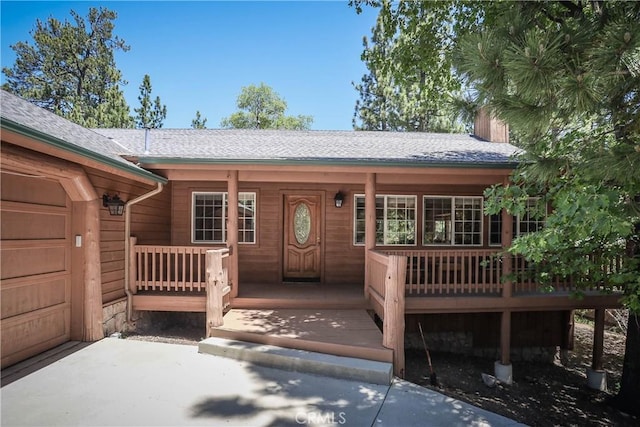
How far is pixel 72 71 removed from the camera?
66.3 ft

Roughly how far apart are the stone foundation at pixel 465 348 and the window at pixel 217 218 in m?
4.05

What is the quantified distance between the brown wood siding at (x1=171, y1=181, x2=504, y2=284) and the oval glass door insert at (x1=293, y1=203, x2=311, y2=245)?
0.34 m

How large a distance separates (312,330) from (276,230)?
324 centimetres

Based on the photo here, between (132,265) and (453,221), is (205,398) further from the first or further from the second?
(453,221)

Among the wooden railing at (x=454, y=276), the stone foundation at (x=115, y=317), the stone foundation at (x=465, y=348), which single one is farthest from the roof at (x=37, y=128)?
the stone foundation at (x=465, y=348)

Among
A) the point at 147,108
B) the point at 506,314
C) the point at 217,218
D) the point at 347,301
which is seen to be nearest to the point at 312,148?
the point at 217,218

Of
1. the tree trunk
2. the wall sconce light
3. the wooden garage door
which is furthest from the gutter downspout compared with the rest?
the tree trunk

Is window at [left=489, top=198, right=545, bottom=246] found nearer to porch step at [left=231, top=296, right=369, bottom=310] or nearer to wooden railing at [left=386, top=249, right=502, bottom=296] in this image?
wooden railing at [left=386, top=249, right=502, bottom=296]

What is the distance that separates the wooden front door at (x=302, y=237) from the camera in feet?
25.1

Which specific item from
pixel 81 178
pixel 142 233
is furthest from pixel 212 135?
pixel 81 178

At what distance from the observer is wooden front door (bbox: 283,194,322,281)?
766 centimetres

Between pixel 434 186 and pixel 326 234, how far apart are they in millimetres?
2639

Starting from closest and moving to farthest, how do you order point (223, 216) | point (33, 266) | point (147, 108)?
point (33, 266) < point (223, 216) < point (147, 108)

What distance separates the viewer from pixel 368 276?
235 inches
